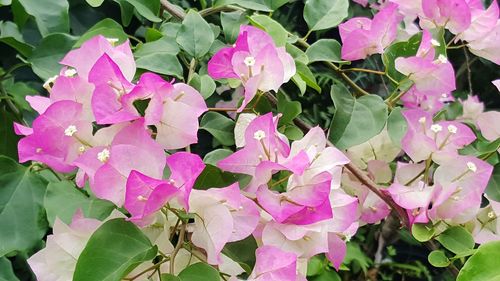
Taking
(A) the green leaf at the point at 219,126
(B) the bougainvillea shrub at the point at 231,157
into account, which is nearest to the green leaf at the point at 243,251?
(B) the bougainvillea shrub at the point at 231,157

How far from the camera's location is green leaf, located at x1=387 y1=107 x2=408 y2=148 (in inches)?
23.2

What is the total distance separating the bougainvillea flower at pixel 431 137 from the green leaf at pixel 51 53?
34 cm

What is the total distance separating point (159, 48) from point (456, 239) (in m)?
0.31

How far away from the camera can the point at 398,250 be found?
1.37m

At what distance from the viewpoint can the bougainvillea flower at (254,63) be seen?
497mm

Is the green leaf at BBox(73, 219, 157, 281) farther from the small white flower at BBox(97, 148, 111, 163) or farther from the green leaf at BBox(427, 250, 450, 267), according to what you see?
the green leaf at BBox(427, 250, 450, 267)

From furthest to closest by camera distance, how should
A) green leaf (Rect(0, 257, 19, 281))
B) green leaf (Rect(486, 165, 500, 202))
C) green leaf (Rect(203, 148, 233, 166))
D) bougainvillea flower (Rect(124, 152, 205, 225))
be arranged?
green leaf (Rect(0, 257, 19, 281)) < green leaf (Rect(486, 165, 500, 202)) < green leaf (Rect(203, 148, 233, 166)) < bougainvillea flower (Rect(124, 152, 205, 225))

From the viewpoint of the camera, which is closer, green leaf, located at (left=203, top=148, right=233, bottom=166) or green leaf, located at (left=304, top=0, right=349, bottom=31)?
green leaf, located at (left=203, top=148, right=233, bottom=166)

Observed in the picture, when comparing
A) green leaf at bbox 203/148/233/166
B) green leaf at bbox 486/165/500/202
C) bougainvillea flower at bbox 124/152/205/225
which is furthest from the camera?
green leaf at bbox 486/165/500/202

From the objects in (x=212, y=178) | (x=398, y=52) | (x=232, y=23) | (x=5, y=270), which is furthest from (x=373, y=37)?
(x=5, y=270)

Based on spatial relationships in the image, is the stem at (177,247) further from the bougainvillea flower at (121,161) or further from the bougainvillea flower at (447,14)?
the bougainvillea flower at (447,14)

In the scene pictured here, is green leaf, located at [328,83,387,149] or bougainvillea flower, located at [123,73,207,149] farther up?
bougainvillea flower, located at [123,73,207,149]

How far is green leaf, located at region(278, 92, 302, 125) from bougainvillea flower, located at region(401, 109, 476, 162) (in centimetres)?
10

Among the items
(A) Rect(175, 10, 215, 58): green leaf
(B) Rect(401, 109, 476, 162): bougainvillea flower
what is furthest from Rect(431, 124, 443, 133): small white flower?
(A) Rect(175, 10, 215, 58): green leaf
